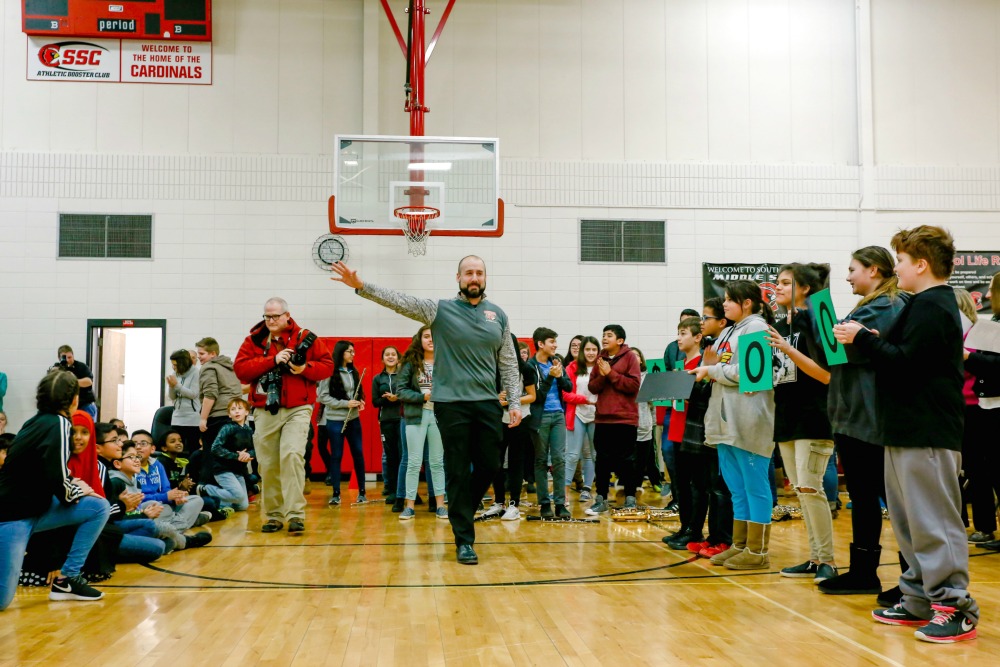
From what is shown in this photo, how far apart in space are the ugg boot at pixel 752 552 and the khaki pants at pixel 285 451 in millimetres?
3096

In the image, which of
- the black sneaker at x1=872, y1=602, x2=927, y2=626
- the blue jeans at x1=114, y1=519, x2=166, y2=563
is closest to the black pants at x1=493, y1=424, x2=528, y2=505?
the blue jeans at x1=114, y1=519, x2=166, y2=563

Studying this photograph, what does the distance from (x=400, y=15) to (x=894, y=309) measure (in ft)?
29.6

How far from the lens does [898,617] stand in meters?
3.11

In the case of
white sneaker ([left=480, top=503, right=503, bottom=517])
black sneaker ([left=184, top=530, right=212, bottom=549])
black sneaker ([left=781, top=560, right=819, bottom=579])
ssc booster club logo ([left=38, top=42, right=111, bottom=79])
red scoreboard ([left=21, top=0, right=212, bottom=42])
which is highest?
red scoreboard ([left=21, top=0, right=212, bottom=42])

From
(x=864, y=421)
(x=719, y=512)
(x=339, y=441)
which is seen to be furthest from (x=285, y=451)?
(x=864, y=421)

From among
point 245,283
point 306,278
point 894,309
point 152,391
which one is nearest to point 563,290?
point 306,278

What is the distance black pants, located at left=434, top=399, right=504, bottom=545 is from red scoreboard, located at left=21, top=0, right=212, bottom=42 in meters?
8.17

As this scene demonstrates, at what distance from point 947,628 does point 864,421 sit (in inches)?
32.1

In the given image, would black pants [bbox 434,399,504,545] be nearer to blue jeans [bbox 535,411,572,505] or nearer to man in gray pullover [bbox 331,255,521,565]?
man in gray pullover [bbox 331,255,521,565]

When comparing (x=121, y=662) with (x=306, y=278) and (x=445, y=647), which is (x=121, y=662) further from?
(x=306, y=278)

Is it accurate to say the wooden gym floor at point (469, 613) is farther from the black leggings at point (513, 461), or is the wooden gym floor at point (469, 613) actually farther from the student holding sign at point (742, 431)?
the black leggings at point (513, 461)

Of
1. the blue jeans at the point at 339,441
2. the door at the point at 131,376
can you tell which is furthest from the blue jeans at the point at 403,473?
the door at the point at 131,376

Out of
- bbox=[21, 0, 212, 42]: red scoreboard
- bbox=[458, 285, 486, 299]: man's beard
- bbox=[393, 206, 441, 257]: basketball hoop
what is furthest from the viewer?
bbox=[21, 0, 212, 42]: red scoreboard

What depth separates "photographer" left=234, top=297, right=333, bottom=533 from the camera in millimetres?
5875
